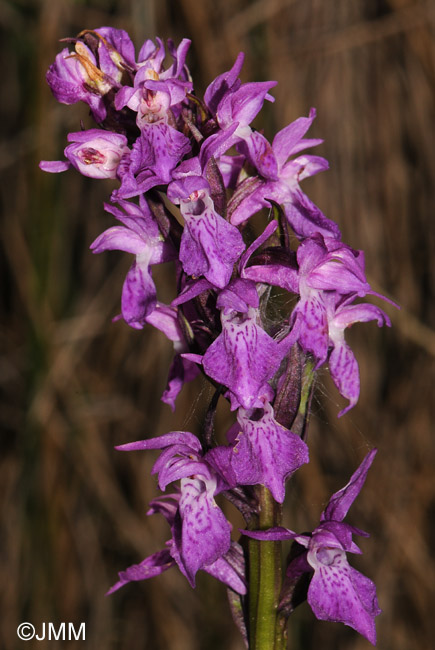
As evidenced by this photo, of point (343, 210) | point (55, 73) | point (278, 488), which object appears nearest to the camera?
point (278, 488)

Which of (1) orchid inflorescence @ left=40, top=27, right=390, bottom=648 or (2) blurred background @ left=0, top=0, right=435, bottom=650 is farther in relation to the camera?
(2) blurred background @ left=0, top=0, right=435, bottom=650

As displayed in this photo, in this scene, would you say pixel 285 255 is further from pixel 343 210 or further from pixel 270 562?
pixel 343 210

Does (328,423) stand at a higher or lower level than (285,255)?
lower

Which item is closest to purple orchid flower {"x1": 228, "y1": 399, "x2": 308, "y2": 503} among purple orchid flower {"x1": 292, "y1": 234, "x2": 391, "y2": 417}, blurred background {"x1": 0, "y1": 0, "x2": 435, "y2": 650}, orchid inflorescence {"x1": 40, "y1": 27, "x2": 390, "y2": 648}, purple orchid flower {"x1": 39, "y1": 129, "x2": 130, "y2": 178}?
orchid inflorescence {"x1": 40, "y1": 27, "x2": 390, "y2": 648}

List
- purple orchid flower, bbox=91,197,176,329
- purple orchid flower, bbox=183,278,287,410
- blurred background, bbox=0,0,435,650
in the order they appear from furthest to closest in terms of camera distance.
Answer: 1. blurred background, bbox=0,0,435,650
2. purple orchid flower, bbox=91,197,176,329
3. purple orchid flower, bbox=183,278,287,410

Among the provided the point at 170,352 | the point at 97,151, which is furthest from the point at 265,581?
the point at 170,352

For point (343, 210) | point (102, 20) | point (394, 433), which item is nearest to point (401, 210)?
point (343, 210)

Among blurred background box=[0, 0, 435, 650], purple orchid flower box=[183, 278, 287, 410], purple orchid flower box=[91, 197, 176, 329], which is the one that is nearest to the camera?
purple orchid flower box=[183, 278, 287, 410]

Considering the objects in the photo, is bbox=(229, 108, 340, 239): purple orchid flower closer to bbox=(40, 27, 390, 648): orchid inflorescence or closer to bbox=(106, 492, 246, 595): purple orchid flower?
bbox=(40, 27, 390, 648): orchid inflorescence
